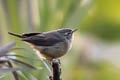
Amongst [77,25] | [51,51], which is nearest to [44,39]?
[51,51]

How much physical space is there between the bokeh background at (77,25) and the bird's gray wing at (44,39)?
5cm

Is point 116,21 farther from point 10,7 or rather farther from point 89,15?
point 10,7

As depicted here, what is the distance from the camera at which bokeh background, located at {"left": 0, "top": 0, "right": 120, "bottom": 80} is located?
194 cm

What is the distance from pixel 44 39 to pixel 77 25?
0.34 m

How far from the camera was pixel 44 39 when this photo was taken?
1.89 m

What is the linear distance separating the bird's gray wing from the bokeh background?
0.17 ft

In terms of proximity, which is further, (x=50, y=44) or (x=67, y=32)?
(x=67, y=32)

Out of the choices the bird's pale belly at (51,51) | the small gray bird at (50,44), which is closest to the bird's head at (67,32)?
the small gray bird at (50,44)

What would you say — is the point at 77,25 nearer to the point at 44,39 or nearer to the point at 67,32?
the point at 67,32

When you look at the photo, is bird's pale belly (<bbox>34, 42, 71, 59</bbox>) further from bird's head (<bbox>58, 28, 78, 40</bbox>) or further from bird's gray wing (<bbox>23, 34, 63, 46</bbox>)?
bird's head (<bbox>58, 28, 78, 40</bbox>)

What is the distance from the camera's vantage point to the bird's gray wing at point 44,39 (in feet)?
5.74

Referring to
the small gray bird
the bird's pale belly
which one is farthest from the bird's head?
the bird's pale belly

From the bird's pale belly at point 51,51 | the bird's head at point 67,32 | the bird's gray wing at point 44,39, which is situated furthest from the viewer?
the bird's head at point 67,32

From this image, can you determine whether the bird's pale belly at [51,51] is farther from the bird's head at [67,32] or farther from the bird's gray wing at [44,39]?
the bird's head at [67,32]
